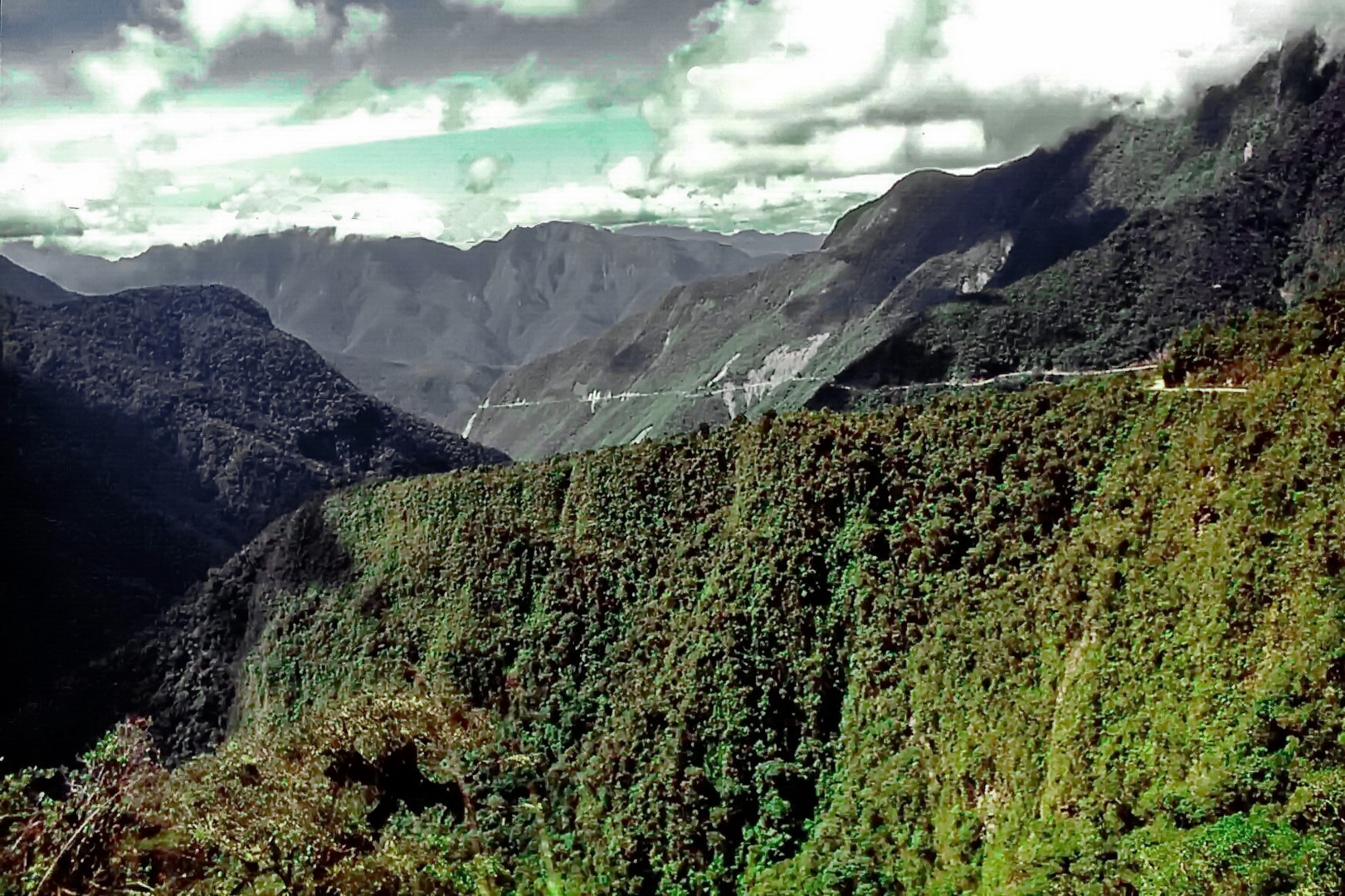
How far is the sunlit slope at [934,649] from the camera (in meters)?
16.6

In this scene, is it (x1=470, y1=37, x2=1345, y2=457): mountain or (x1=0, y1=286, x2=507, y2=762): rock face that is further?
(x1=470, y1=37, x2=1345, y2=457): mountain

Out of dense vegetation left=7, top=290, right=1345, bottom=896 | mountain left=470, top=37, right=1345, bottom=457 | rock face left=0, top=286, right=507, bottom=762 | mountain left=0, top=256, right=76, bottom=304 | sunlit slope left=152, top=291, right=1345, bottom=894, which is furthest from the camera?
mountain left=0, top=256, right=76, bottom=304

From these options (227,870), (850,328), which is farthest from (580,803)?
(850,328)

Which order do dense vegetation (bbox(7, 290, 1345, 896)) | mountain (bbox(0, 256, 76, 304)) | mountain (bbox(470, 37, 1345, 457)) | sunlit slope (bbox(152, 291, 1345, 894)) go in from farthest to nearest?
mountain (bbox(0, 256, 76, 304)), mountain (bbox(470, 37, 1345, 457)), sunlit slope (bbox(152, 291, 1345, 894)), dense vegetation (bbox(7, 290, 1345, 896))

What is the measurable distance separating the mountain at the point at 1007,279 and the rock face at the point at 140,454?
44122 mm

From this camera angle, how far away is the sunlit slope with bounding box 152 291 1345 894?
54.6 ft

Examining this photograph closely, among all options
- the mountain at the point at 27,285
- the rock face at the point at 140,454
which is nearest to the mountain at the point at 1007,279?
the rock face at the point at 140,454

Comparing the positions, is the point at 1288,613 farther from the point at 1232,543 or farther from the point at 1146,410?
the point at 1146,410

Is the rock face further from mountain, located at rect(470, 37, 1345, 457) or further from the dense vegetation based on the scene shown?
mountain, located at rect(470, 37, 1345, 457)

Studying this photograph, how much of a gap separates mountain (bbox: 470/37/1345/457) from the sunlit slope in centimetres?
5267

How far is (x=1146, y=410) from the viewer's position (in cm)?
2336

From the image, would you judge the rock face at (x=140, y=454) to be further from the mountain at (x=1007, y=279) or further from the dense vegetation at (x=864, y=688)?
the mountain at (x=1007, y=279)

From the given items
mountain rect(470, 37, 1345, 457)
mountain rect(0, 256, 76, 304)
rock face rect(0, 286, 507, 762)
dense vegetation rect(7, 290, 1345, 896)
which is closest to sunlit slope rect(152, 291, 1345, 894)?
dense vegetation rect(7, 290, 1345, 896)

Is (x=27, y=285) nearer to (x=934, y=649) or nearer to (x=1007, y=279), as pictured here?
(x=1007, y=279)
